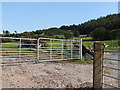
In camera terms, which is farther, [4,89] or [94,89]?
[4,89]

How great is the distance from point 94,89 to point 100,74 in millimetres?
325

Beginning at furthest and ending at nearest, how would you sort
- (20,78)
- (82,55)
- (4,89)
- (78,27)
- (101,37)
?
1. (78,27)
2. (101,37)
3. (82,55)
4. (20,78)
5. (4,89)

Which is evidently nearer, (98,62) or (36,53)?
(98,62)

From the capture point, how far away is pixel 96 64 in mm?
3119

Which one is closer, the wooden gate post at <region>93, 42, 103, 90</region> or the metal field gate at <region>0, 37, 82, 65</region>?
the wooden gate post at <region>93, 42, 103, 90</region>

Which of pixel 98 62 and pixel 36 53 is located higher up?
pixel 98 62

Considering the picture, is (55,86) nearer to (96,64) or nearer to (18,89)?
(18,89)

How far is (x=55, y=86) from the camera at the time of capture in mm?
4176

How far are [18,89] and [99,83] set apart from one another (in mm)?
1810

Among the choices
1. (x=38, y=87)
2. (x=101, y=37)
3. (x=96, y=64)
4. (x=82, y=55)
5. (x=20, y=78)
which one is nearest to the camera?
(x=96, y=64)

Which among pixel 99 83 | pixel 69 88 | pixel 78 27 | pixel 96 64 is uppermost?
pixel 78 27

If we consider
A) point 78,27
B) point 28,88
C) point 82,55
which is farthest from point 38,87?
point 78,27

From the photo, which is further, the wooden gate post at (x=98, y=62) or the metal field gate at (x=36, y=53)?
the metal field gate at (x=36, y=53)

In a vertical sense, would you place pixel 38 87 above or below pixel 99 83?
below
